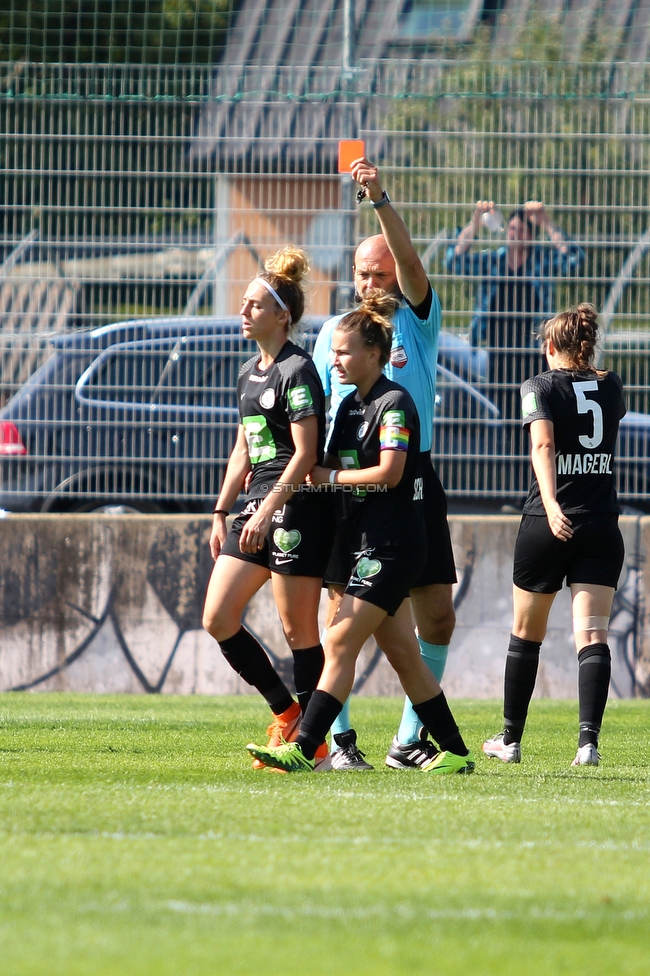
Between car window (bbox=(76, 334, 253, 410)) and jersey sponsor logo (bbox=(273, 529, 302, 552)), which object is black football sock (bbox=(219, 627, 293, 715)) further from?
car window (bbox=(76, 334, 253, 410))

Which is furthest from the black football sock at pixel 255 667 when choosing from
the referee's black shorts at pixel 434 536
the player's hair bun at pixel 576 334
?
the player's hair bun at pixel 576 334

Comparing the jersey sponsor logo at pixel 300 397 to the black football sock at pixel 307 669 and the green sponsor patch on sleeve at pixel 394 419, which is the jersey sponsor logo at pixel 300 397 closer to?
the green sponsor patch on sleeve at pixel 394 419

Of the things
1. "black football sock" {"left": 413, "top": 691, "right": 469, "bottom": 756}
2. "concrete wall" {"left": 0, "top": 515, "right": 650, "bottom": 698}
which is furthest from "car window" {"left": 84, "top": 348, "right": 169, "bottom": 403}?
"black football sock" {"left": 413, "top": 691, "right": 469, "bottom": 756}

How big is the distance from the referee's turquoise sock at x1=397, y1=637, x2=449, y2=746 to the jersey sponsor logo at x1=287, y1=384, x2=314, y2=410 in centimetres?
114

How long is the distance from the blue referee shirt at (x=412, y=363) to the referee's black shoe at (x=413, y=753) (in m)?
1.12

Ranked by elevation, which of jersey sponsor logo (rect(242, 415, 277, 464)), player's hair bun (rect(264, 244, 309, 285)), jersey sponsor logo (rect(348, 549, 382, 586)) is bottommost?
jersey sponsor logo (rect(348, 549, 382, 586))

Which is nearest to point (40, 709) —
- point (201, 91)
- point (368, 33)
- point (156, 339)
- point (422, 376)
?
point (156, 339)

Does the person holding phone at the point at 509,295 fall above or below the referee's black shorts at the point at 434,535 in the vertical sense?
above

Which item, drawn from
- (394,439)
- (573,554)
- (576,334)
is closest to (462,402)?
(576,334)

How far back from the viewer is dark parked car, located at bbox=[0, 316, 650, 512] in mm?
8766

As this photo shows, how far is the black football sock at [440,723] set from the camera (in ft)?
16.2

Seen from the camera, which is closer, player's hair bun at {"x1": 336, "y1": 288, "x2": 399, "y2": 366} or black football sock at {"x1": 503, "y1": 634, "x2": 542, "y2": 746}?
player's hair bun at {"x1": 336, "y1": 288, "x2": 399, "y2": 366}

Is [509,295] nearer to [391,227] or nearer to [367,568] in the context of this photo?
[391,227]

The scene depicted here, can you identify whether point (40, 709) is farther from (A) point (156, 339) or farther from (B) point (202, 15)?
(B) point (202, 15)
